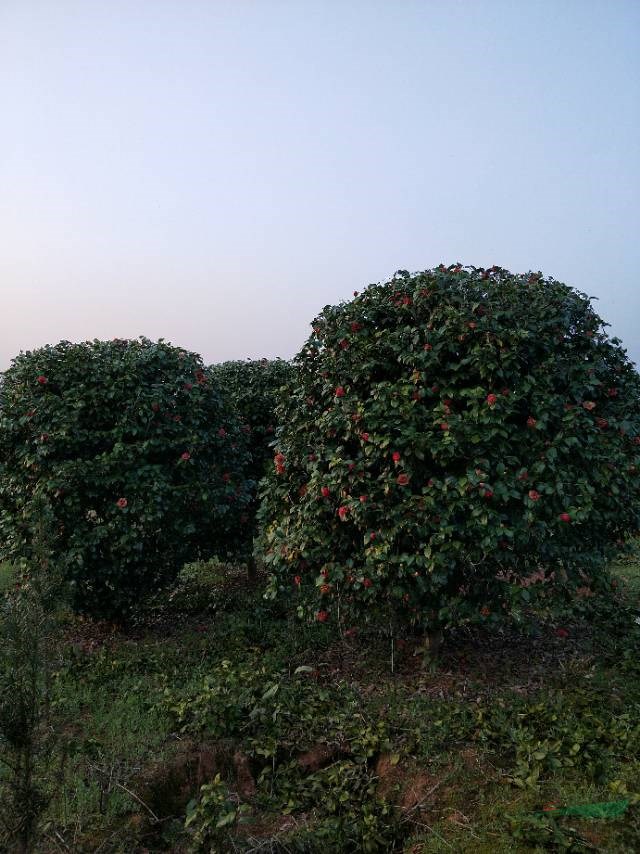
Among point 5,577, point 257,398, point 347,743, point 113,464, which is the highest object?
point 257,398

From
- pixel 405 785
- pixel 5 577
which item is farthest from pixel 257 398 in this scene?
pixel 405 785

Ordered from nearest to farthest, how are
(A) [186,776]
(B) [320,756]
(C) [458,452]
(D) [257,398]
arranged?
(A) [186,776] < (B) [320,756] < (C) [458,452] < (D) [257,398]

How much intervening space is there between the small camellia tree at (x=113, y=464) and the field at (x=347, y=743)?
3.55 feet

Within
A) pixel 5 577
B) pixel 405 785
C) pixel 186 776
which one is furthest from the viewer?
pixel 5 577

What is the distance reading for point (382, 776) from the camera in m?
4.51

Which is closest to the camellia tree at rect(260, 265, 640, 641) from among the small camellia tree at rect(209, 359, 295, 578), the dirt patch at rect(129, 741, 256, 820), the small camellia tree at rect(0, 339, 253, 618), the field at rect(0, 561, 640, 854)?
the field at rect(0, 561, 640, 854)

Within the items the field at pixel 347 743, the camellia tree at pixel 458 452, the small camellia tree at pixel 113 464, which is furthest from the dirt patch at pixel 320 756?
the small camellia tree at pixel 113 464

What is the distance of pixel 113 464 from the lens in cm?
664

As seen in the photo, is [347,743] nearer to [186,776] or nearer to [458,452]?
[186,776]

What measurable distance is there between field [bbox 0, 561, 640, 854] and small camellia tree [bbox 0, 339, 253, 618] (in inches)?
42.6

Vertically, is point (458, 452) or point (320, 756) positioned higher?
point (458, 452)

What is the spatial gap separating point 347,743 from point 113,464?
3.65m

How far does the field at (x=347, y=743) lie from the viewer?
3.93 meters

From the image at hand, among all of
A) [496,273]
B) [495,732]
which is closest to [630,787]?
[495,732]
